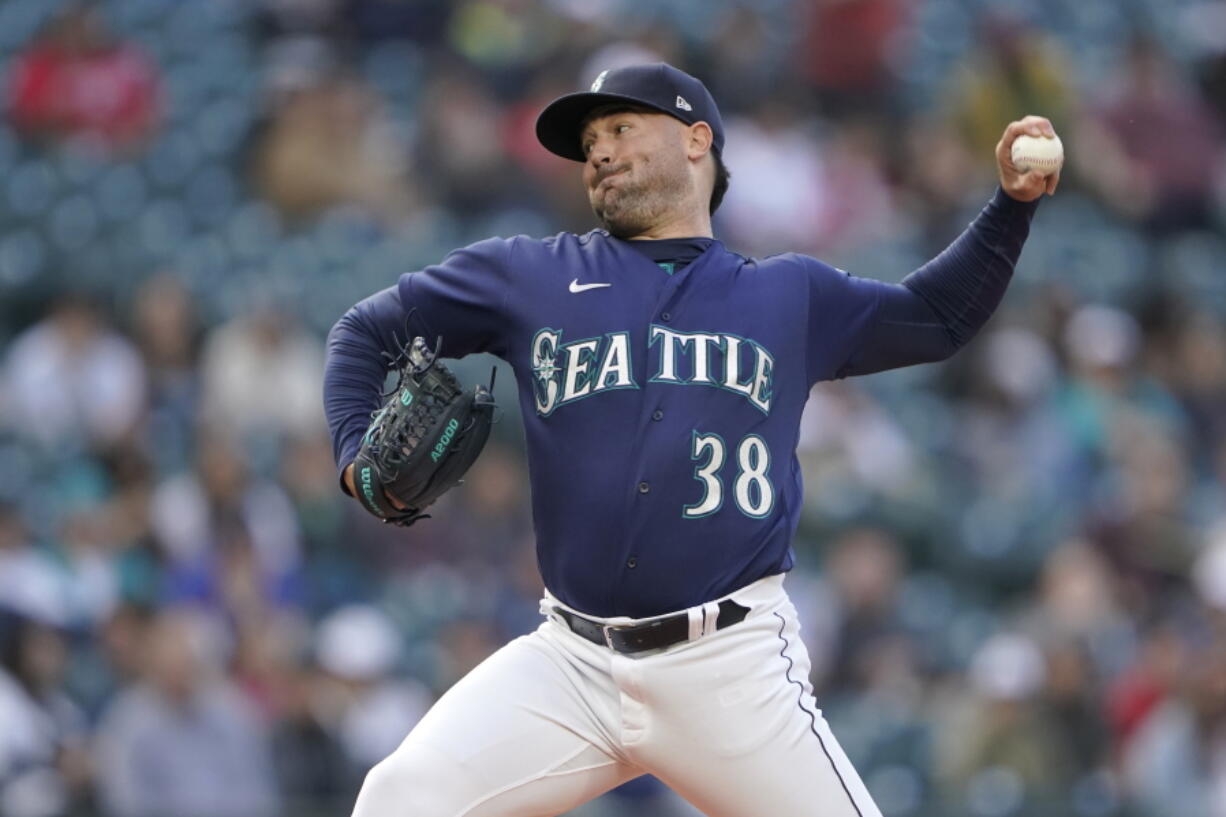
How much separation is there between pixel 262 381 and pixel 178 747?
1.99m

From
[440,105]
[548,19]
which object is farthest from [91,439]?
[548,19]

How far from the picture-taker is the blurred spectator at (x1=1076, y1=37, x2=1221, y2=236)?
408 inches

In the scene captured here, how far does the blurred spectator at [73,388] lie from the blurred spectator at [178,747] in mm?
1461

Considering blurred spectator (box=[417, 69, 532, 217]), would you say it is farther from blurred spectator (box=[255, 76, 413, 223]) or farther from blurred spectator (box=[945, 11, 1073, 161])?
blurred spectator (box=[945, 11, 1073, 161])

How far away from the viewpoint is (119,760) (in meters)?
6.54

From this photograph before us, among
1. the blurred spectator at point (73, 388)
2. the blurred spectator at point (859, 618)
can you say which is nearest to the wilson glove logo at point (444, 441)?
the blurred spectator at point (859, 618)

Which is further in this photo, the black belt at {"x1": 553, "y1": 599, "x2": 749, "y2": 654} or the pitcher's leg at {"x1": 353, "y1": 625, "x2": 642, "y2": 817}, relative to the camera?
the black belt at {"x1": 553, "y1": 599, "x2": 749, "y2": 654}

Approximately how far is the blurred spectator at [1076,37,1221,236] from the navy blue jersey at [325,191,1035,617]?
6683 mm

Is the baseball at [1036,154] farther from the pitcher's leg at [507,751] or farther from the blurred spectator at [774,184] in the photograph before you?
the blurred spectator at [774,184]

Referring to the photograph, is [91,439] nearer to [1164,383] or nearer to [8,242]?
[8,242]

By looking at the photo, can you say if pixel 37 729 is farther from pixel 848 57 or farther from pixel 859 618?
pixel 848 57

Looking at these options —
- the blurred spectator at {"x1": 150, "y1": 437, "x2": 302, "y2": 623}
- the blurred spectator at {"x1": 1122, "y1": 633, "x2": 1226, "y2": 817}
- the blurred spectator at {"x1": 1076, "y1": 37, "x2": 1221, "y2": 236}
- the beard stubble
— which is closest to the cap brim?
the beard stubble

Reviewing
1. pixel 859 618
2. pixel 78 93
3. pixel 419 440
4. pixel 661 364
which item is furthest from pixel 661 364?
pixel 78 93

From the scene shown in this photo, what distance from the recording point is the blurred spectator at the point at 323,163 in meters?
9.23
